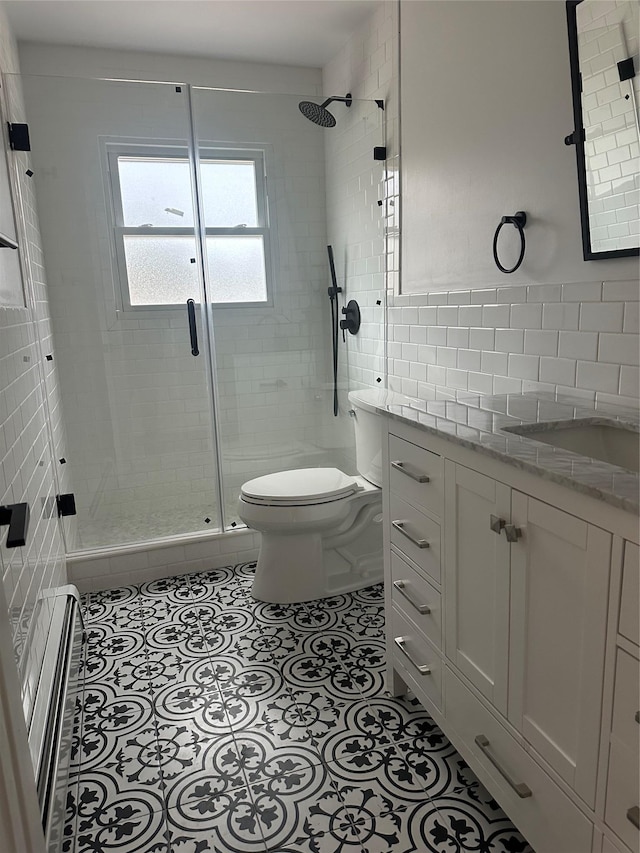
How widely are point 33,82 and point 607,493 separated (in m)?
2.81

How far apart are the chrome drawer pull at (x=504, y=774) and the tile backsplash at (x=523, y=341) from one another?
2.89 feet

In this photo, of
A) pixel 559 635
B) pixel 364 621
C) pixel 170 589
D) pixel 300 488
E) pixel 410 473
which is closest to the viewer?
pixel 559 635

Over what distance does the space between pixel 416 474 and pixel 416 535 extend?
0.17 m

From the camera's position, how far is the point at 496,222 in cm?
191

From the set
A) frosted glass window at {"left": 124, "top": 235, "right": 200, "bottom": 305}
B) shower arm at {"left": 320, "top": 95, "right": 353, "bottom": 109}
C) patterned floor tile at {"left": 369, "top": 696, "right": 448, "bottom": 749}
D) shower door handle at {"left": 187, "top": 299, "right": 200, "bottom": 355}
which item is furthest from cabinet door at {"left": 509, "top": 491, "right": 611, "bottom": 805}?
shower arm at {"left": 320, "top": 95, "right": 353, "bottom": 109}

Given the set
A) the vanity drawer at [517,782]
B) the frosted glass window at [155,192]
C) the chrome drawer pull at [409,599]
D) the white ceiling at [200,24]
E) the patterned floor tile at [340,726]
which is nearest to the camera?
the vanity drawer at [517,782]

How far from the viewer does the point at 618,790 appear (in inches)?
35.8

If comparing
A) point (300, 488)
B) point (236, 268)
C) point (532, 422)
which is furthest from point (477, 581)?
point (236, 268)

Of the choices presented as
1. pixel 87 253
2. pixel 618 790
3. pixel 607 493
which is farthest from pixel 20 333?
pixel 618 790

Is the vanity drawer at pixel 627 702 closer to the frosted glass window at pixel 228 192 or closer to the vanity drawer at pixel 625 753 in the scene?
the vanity drawer at pixel 625 753

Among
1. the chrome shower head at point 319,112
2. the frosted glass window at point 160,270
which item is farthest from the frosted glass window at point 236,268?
the chrome shower head at point 319,112

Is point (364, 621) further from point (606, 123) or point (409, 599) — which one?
point (606, 123)

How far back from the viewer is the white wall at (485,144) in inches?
63.6

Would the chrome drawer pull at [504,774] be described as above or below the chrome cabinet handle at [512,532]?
below
